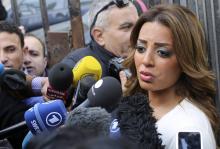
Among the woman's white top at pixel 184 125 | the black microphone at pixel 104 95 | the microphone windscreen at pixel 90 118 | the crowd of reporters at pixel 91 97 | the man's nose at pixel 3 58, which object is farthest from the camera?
the man's nose at pixel 3 58

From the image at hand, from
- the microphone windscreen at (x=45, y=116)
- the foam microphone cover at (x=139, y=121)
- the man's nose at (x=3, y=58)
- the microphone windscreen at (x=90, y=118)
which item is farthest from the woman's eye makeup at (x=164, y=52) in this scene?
the man's nose at (x=3, y=58)

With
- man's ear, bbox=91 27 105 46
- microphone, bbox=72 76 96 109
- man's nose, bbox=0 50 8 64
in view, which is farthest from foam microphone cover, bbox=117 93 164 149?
man's nose, bbox=0 50 8 64

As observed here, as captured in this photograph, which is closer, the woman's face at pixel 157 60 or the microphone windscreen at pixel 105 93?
the microphone windscreen at pixel 105 93

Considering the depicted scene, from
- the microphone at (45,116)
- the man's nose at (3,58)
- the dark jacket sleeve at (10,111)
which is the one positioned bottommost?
the dark jacket sleeve at (10,111)

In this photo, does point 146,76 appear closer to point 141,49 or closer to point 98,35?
point 141,49

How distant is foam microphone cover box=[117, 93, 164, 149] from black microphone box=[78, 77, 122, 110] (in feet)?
0.24

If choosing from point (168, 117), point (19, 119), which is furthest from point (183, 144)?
point (19, 119)

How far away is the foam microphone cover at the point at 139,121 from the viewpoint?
73.3 inches

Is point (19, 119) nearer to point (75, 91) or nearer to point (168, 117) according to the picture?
point (75, 91)

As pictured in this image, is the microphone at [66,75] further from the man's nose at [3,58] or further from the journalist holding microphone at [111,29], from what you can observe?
the man's nose at [3,58]

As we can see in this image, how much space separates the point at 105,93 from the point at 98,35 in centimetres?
97

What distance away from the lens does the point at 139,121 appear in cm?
193

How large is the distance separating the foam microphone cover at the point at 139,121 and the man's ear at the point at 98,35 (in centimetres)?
71

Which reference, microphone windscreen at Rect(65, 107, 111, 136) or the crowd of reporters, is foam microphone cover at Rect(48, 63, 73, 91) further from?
microphone windscreen at Rect(65, 107, 111, 136)
